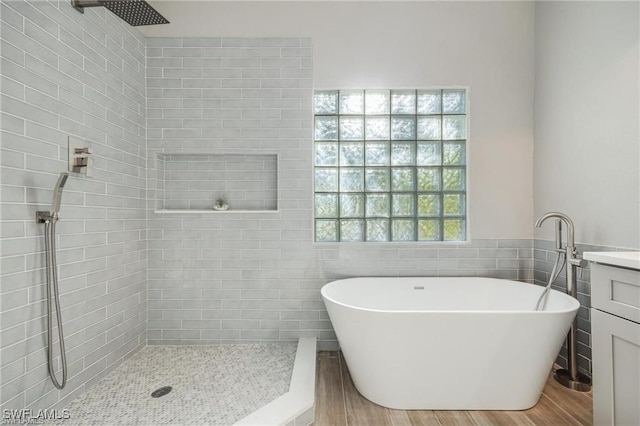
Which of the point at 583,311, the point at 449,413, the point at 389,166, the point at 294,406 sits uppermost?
the point at 389,166

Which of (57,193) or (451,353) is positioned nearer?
(57,193)

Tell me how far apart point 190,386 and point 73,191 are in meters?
1.34

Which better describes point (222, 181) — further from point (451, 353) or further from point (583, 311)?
point (583, 311)

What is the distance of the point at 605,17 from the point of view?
2.12 meters

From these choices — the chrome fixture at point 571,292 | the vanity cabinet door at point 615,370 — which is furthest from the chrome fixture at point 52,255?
the chrome fixture at point 571,292

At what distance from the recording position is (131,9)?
7.00 feet

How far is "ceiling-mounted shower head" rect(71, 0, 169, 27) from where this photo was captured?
6.59 ft

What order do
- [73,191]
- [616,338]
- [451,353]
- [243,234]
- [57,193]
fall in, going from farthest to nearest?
[243,234] → [73,191] → [451,353] → [57,193] → [616,338]

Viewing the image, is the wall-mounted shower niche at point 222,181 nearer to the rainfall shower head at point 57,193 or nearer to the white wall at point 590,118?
the rainfall shower head at point 57,193

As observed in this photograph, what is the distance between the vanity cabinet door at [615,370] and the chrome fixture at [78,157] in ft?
8.98

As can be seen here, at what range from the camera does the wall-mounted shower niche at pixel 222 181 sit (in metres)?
2.96

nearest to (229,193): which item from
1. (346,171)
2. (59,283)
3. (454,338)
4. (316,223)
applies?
(316,223)

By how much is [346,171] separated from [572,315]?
182 cm

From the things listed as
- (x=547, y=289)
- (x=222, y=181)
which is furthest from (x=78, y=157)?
(x=547, y=289)
